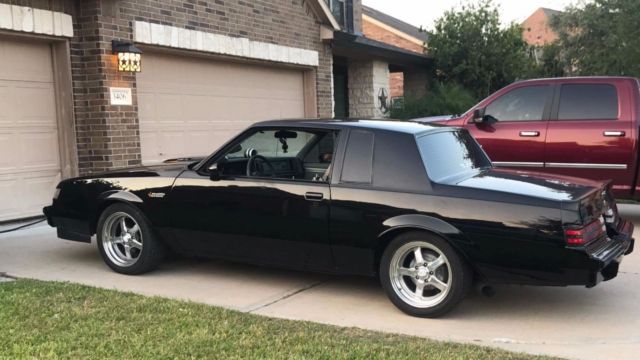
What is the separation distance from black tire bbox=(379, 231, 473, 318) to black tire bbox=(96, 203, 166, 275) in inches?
85.8

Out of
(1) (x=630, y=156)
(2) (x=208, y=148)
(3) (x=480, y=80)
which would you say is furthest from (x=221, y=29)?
(3) (x=480, y=80)

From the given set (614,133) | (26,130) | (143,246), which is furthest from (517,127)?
(26,130)

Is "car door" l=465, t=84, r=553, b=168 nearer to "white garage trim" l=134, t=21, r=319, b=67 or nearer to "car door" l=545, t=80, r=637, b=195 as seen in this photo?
"car door" l=545, t=80, r=637, b=195

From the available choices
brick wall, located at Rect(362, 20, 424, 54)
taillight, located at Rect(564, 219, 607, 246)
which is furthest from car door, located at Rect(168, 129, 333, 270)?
brick wall, located at Rect(362, 20, 424, 54)

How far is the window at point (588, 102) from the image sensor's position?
8.03m

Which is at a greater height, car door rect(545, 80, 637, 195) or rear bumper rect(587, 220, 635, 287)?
car door rect(545, 80, 637, 195)

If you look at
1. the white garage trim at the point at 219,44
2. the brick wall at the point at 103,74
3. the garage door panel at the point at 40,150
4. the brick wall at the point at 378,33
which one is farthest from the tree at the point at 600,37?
the garage door panel at the point at 40,150

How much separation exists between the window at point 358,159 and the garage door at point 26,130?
520 centimetres

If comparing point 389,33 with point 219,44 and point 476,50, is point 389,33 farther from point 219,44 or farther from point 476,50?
point 219,44

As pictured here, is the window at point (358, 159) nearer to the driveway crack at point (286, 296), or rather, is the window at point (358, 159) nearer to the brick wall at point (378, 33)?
the driveway crack at point (286, 296)

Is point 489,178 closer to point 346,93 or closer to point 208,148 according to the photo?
point 208,148

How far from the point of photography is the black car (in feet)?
14.9

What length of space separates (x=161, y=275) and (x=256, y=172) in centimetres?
134

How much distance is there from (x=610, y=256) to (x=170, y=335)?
10.1ft
